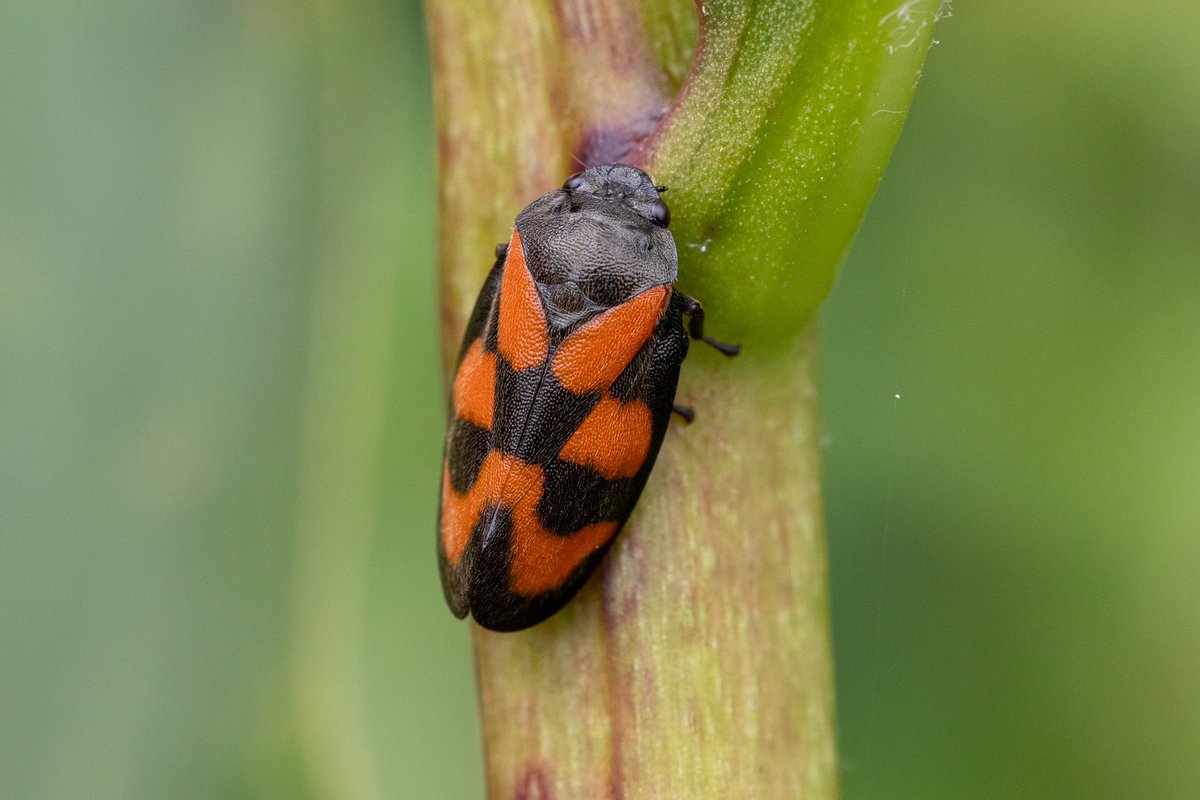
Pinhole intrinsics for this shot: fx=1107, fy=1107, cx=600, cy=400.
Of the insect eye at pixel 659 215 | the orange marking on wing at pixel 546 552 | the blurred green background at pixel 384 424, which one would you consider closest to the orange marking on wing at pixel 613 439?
the orange marking on wing at pixel 546 552

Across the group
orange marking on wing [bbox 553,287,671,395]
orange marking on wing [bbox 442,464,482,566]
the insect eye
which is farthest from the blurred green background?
the insect eye

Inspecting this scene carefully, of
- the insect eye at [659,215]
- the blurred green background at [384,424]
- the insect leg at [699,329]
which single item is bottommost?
the blurred green background at [384,424]

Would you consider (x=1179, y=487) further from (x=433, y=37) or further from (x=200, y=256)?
(x=200, y=256)

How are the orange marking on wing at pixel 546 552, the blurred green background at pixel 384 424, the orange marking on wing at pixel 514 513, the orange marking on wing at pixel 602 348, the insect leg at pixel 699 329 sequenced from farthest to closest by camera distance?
the blurred green background at pixel 384 424
the orange marking on wing at pixel 602 348
the orange marking on wing at pixel 514 513
the orange marking on wing at pixel 546 552
the insect leg at pixel 699 329

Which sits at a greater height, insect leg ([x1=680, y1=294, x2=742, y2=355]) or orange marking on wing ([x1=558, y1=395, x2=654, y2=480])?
insect leg ([x1=680, y1=294, x2=742, y2=355])

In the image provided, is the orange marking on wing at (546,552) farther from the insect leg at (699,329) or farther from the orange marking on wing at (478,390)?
the insect leg at (699,329)

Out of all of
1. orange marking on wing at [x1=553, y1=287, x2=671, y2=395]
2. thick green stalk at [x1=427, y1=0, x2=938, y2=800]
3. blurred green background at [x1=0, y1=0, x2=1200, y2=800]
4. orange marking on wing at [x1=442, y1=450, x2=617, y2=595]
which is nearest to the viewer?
thick green stalk at [x1=427, y1=0, x2=938, y2=800]

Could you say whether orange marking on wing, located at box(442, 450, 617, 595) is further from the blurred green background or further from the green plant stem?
the blurred green background

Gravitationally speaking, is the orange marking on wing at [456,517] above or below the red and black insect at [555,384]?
below
